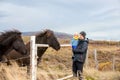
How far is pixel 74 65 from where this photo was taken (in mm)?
14352

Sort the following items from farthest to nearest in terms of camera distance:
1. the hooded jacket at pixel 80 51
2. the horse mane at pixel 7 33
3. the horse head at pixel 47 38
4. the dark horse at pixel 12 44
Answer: the horse head at pixel 47 38 < the horse mane at pixel 7 33 < the dark horse at pixel 12 44 < the hooded jacket at pixel 80 51

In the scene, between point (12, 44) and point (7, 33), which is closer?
point (12, 44)

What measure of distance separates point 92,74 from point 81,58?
3529mm

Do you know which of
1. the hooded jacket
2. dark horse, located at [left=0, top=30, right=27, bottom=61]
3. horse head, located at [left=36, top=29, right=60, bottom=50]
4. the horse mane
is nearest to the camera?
the hooded jacket

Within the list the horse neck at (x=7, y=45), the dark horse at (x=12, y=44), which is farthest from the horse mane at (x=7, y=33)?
the horse neck at (x=7, y=45)

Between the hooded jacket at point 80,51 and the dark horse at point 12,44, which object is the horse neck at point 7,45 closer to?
the dark horse at point 12,44

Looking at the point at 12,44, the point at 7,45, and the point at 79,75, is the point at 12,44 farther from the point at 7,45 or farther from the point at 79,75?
the point at 79,75

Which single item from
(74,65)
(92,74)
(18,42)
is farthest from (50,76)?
(92,74)

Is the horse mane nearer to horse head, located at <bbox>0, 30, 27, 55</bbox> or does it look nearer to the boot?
horse head, located at <bbox>0, 30, 27, 55</bbox>

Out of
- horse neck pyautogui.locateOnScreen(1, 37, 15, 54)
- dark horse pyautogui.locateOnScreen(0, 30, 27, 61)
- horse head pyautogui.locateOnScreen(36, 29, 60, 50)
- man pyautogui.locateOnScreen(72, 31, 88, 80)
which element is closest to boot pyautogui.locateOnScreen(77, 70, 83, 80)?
man pyautogui.locateOnScreen(72, 31, 88, 80)

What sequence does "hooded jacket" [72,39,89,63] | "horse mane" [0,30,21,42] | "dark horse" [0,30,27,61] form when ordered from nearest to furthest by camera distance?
"hooded jacket" [72,39,89,63]
"dark horse" [0,30,27,61]
"horse mane" [0,30,21,42]

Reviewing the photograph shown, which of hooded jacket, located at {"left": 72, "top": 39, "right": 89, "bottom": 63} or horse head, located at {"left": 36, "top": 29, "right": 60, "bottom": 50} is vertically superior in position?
horse head, located at {"left": 36, "top": 29, "right": 60, "bottom": 50}

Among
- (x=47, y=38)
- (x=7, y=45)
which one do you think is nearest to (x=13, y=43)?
(x=7, y=45)

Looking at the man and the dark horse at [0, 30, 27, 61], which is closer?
the man
